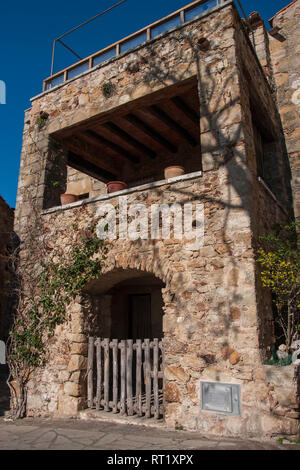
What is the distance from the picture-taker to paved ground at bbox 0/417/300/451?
3.50 m

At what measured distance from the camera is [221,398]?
3910 mm

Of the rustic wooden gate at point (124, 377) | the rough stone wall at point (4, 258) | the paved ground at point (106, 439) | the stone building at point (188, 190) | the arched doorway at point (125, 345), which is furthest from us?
the rough stone wall at point (4, 258)

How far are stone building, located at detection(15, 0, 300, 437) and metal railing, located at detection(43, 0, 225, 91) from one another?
3 centimetres

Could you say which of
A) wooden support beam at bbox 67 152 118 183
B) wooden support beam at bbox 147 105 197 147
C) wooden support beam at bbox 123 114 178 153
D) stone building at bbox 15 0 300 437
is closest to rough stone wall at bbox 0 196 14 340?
wooden support beam at bbox 67 152 118 183

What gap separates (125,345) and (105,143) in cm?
446

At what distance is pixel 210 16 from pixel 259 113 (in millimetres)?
1900

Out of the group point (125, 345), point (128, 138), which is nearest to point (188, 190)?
point (125, 345)

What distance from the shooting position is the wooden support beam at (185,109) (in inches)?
248

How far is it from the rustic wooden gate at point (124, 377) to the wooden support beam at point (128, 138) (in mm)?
4129

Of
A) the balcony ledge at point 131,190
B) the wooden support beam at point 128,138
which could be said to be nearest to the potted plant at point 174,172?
the balcony ledge at point 131,190

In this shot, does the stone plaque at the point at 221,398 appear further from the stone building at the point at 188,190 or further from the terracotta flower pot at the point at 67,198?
the terracotta flower pot at the point at 67,198

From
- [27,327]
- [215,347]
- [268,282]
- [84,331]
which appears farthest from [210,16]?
[27,327]

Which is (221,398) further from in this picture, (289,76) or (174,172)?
(289,76)
